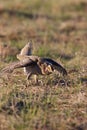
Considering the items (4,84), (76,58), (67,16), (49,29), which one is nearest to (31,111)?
(4,84)

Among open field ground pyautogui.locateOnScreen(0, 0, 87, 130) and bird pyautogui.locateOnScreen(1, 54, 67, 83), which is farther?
bird pyautogui.locateOnScreen(1, 54, 67, 83)

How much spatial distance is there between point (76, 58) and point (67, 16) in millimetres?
7518

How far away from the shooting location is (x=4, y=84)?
6832 mm

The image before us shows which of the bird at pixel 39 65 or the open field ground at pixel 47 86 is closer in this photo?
the open field ground at pixel 47 86

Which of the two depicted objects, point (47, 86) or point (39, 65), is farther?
point (47, 86)

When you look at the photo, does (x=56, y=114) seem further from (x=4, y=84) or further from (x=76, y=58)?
(x=76, y=58)

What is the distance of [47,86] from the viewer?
22.5 feet

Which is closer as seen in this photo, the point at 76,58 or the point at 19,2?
the point at 76,58

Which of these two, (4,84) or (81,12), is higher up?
(81,12)

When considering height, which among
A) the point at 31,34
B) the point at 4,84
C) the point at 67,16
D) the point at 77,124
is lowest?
the point at 77,124

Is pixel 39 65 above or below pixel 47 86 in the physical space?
above

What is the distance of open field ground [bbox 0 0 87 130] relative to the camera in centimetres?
564

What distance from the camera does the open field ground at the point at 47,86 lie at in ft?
18.5

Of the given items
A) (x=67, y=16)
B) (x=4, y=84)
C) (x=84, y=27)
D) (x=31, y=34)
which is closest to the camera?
(x=4, y=84)
